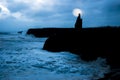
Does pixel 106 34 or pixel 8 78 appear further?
pixel 106 34

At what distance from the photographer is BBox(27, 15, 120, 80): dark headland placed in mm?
13770

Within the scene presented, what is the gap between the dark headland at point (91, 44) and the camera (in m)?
13.8

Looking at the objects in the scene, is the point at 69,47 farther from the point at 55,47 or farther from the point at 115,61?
the point at 115,61

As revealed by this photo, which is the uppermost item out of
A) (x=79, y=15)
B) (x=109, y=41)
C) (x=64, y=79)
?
(x=79, y=15)

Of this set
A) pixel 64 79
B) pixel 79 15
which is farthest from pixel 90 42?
pixel 79 15

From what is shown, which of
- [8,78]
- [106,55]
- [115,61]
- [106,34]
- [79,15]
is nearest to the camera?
[8,78]

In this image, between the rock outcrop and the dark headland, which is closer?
the dark headland

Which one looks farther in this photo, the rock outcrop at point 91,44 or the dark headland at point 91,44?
the rock outcrop at point 91,44

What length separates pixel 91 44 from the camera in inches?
656

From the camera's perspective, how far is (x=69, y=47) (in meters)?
19.2

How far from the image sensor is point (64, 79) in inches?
339

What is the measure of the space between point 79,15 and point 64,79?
19386mm

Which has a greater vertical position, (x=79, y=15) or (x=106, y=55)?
(x=79, y=15)

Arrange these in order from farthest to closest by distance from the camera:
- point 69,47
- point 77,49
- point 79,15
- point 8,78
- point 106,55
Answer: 1. point 79,15
2. point 69,47
3. point 77,49
4. point 106,55
5. point 8,78
